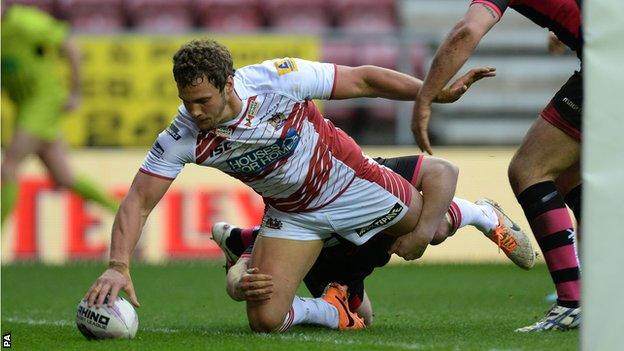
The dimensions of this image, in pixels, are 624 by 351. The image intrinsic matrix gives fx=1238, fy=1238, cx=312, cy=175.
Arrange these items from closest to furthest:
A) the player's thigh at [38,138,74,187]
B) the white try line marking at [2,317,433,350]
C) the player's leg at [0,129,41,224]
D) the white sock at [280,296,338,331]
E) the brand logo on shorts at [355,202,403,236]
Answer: the white try line marking at [2,317,433,350] → the white sock at [280,296,338,331] → the brand logo on shorts at [355,202,403,236] → the player's leg at [0,129,41,224] → the player's thigh at [38,138,74,187]

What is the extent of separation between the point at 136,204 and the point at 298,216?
2.54ft

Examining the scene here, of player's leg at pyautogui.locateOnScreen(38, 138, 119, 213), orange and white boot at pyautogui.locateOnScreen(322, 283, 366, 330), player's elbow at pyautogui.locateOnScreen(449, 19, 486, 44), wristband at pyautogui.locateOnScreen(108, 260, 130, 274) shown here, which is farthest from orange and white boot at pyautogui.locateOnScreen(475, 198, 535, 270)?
player's leg at pyautogui.locateOnScreen(38, 138, 119, 213)

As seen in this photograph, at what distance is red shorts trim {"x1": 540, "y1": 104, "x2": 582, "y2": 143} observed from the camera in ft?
17.4

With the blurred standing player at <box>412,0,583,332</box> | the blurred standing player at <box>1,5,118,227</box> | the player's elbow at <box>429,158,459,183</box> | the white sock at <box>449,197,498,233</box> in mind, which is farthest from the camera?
the blurred standing player at <box>1,5,118,227</box>

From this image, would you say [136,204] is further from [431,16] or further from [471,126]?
[431,16]

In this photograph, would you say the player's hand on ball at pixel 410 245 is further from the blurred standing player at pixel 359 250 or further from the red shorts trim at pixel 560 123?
the red shorts trim at pixel 560 123

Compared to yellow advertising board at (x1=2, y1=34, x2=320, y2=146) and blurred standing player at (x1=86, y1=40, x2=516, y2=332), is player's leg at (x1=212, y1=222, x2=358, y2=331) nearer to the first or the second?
blurred standing player at (x1=86, y1=40, x2=516, y2=332)

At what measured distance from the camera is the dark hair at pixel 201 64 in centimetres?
486

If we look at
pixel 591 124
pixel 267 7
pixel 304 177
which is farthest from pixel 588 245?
pixel 267 7

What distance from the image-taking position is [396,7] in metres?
14.7

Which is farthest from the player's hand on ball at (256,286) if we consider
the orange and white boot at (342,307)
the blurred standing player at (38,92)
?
the blurred standing player at (38,92)

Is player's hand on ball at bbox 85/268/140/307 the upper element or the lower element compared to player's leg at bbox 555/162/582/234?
lower

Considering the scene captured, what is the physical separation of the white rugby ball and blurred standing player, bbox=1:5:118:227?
489cm

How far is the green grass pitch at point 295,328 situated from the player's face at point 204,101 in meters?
0.89
